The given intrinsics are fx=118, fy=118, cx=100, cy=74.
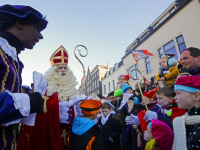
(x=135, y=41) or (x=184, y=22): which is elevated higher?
(x=135, y=41)

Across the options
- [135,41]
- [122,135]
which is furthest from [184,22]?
[122,135]

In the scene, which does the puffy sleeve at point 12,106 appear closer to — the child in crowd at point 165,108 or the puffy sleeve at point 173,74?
the child in crowd at point 165,108

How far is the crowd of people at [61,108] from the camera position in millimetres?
884

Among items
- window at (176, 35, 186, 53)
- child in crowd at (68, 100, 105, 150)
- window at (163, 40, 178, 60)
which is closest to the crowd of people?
child in crowd at (68, 100, 105, 150)

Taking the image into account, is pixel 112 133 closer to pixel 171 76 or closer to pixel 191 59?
pixel 171 76

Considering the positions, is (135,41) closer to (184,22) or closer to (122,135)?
(184,22)

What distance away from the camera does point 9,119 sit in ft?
2.53

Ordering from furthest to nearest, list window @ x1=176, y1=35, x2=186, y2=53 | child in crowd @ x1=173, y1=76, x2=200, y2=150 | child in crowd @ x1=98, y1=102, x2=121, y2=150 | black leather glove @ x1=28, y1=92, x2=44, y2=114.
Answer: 1. window @ x1=176, y1=35, x2=186, y2=53
2. child in crowd @ x1=98, y1=102, x2=121, y2=150
3. child in crowd @ x1=173, y1=76, x2=200, y2=150
4. black leather glove @ x1=28, y1=92, x2=44, y2=114

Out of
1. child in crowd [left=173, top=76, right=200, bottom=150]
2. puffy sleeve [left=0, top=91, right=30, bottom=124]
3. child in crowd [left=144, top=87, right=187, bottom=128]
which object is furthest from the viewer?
child in crowd [left=144, top=87, right=187, bottom=128]

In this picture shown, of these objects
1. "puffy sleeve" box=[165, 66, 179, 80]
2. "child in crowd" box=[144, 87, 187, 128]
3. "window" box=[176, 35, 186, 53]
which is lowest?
"child in crowd" box=[144, 87, 187, 128]

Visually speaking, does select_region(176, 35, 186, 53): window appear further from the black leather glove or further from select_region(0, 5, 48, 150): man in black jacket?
the black leather glove

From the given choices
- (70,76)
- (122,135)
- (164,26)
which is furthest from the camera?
(164,26)

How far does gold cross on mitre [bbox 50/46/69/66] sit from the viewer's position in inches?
106

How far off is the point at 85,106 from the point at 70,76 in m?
0.92
